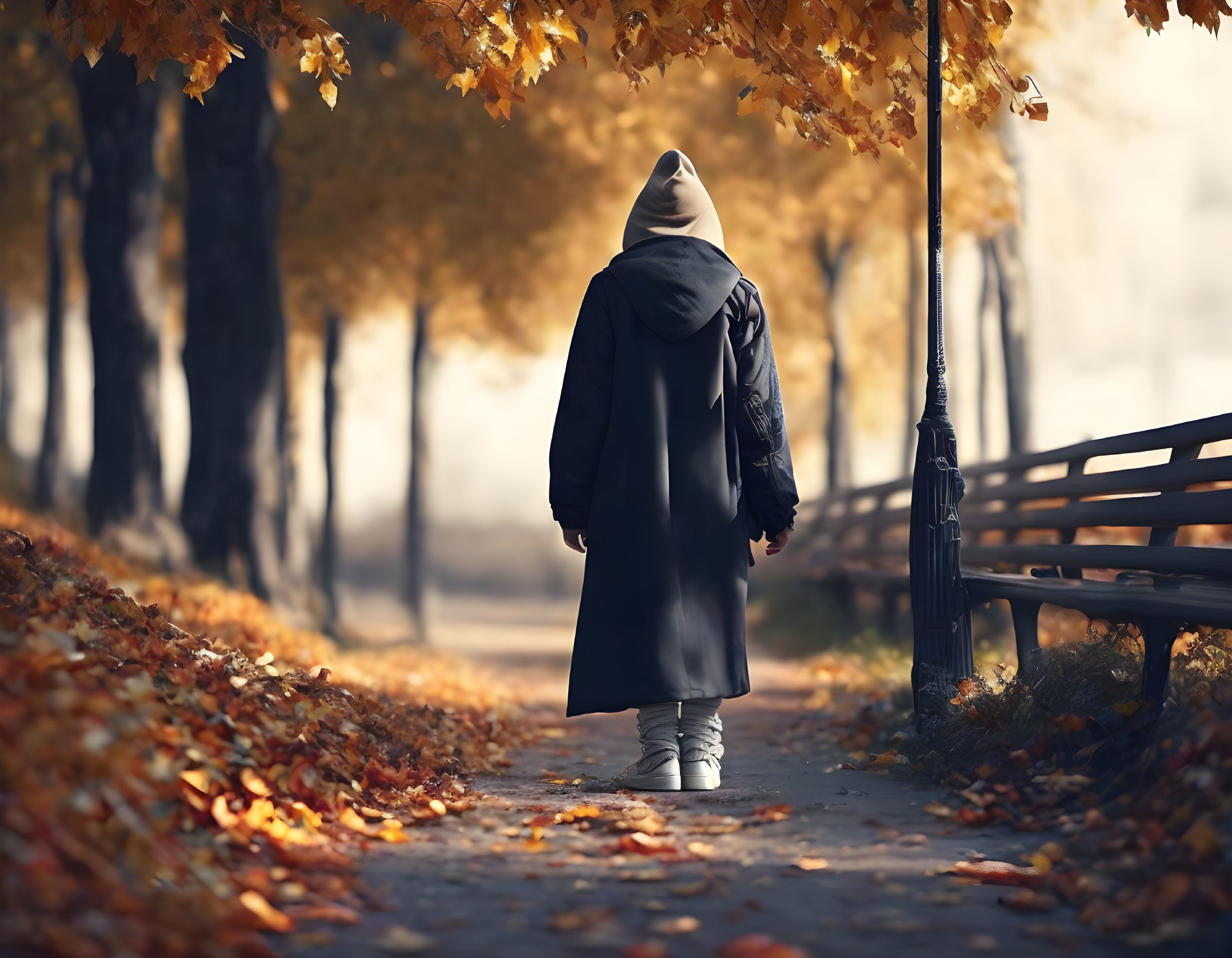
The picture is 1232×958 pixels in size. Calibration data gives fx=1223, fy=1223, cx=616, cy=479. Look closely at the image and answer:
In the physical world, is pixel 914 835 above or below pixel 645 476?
below

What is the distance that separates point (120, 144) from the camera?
1066 centimetres

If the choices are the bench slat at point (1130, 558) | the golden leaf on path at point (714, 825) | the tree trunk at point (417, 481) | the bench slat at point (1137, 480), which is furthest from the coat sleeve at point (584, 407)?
the tree trunk at point (417, 481)

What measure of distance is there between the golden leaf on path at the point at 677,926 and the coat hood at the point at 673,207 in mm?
2981

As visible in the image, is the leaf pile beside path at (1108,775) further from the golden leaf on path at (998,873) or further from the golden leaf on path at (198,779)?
the golden leaf on path at (198,779)

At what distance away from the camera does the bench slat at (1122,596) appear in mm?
4145

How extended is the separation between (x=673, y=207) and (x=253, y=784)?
9.43 feet

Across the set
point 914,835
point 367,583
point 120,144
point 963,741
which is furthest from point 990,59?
point 367,583

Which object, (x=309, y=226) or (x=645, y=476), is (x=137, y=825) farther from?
(x=309, y=226)

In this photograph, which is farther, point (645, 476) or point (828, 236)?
point (828, 236)

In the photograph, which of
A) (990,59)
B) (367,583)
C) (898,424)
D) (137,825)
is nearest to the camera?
(137,825)

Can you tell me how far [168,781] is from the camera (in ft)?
11.6

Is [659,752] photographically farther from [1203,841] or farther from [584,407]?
[1203,841]

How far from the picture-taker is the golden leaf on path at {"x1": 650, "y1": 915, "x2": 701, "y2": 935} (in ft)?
10.2

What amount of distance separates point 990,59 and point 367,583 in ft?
76.8
